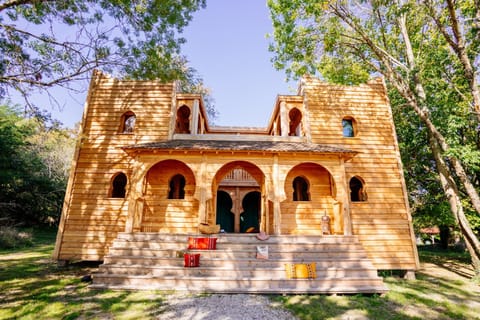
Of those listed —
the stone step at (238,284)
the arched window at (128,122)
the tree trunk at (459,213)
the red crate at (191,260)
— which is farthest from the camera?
the arched window at (128,122)

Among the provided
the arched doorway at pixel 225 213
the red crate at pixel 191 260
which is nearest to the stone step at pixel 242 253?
the red crate at pixel 191 260

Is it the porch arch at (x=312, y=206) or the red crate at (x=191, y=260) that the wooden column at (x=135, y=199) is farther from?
the porch arch at (x=312, y=206)

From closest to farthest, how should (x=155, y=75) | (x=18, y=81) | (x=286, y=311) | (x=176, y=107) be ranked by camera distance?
(x=286, y=311), (x=18, y=81), (x=155, y=75), (x=176, y=107)

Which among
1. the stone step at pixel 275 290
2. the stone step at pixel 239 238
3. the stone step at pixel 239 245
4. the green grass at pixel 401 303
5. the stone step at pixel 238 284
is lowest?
the green grass at pixel 401 303

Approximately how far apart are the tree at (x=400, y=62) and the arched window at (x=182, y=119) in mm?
5712

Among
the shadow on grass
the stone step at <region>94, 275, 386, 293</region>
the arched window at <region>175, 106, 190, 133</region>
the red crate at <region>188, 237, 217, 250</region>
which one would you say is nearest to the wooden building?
the arched window at <region>175, 106, 190, 133</region>

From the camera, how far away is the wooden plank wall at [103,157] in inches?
395

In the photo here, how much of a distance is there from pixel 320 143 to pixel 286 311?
7.73 meters

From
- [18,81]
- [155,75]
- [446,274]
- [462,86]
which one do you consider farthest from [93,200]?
[462,86]

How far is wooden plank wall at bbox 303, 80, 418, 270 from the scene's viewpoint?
10125 mm

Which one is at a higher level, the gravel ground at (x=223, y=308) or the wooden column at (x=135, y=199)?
the wooden column at (x=135, y=199)

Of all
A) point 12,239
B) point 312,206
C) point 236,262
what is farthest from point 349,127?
point 12,239

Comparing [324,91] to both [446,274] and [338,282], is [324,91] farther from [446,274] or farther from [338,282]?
[446,274]

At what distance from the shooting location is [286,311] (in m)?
5.82
